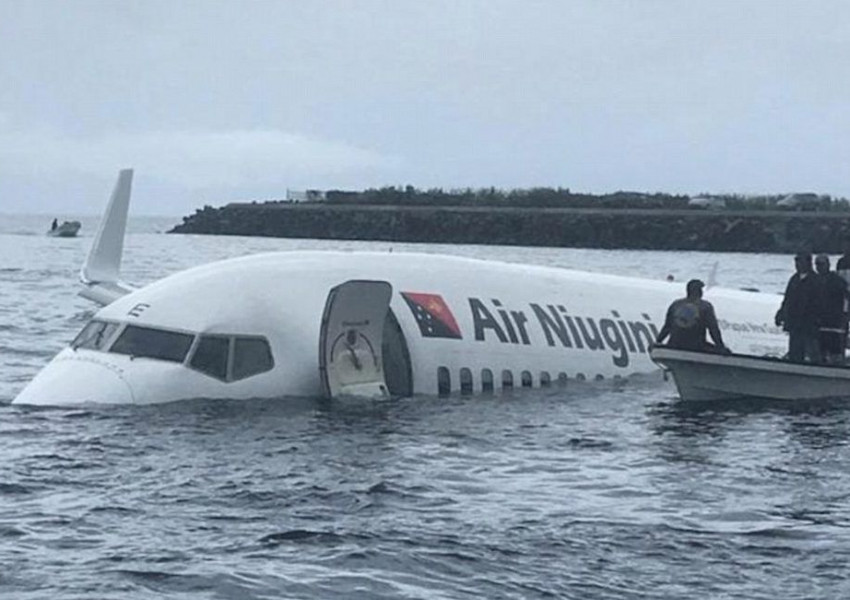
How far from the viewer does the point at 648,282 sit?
29375 millimetres

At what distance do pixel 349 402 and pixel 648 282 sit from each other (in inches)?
364

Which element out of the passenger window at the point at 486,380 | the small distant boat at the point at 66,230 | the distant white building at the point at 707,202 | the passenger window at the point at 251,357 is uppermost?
the distant white building at the point at 707,202

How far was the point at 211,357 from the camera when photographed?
70.5ft

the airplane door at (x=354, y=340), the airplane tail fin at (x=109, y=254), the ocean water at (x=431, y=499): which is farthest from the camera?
the airplane tail fin at (x=109, y=254)

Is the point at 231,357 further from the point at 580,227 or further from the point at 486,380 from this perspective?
the point at 580,227

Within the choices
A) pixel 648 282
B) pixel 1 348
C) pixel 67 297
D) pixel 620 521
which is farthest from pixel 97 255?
pixel 620 521

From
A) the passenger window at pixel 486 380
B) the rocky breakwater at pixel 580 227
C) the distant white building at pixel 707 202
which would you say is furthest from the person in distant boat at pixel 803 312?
the distant white building at pixel 707 202

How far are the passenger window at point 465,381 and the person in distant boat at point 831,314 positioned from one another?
5.64 meters

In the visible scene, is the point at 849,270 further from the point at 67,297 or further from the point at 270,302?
the point at 67,297

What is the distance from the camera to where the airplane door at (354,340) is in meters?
22.0

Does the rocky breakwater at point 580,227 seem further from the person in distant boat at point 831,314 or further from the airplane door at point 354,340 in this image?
the airplane door at point 354,340

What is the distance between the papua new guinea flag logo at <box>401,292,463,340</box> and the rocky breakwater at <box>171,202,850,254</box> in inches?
3420

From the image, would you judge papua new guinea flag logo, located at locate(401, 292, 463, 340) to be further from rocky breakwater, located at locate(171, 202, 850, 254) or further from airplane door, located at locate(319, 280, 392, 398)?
rocky breakwater, located at locate(171, 202, 850, 254)

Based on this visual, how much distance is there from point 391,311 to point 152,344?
3542mm
